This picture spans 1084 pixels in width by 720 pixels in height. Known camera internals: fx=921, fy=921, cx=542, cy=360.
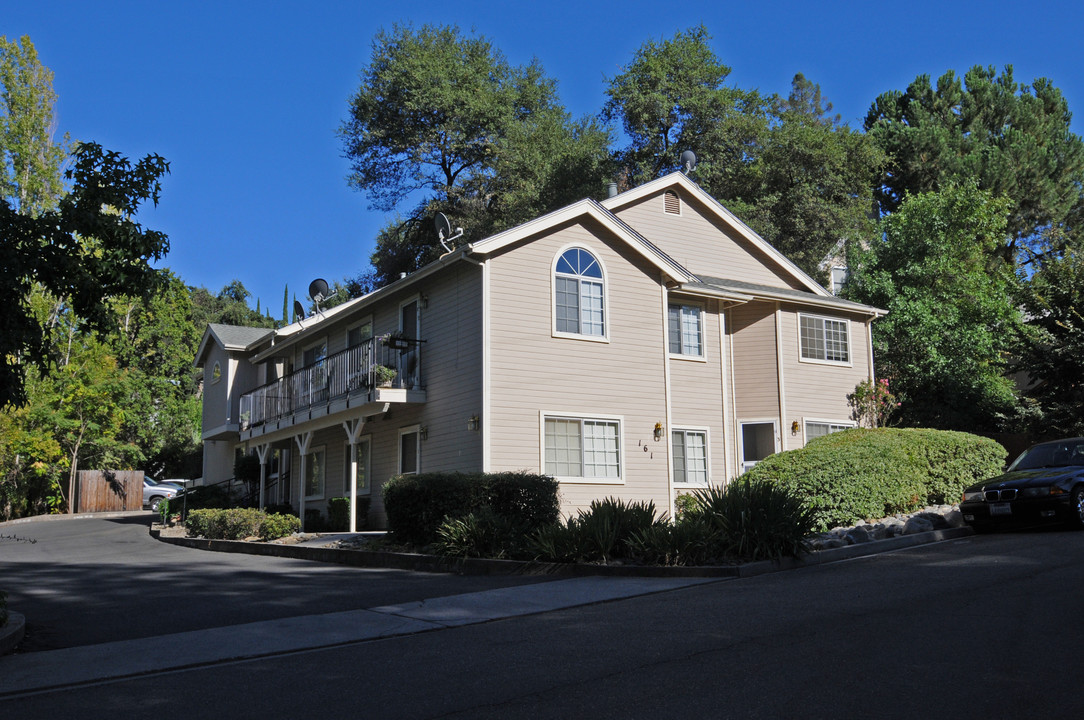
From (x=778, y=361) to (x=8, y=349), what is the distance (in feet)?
59.0

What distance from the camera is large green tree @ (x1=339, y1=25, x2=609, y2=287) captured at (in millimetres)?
40969

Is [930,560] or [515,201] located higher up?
[515,201]

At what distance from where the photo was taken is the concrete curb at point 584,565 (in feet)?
39.1

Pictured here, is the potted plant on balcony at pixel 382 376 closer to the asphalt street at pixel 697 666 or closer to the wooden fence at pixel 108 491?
the asphalt street at pixel 697 666

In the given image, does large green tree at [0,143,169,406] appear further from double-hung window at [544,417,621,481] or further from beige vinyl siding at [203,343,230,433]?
beige vinyl siding at [203,343,230,433]

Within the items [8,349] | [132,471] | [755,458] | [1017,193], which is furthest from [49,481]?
[1017,193]

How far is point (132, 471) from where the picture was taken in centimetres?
3981

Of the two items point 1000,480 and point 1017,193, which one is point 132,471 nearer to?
point 1000,480

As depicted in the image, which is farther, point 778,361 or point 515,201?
point 515,201

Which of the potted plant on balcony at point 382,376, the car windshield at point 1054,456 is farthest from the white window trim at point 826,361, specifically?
the potted plant on balcony at point 382,376

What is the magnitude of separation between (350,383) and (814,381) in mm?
11799

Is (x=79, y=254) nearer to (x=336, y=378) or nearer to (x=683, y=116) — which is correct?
(x=336, y=378)

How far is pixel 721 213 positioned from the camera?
2562cm

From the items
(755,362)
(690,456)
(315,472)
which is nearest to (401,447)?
(315,472)
